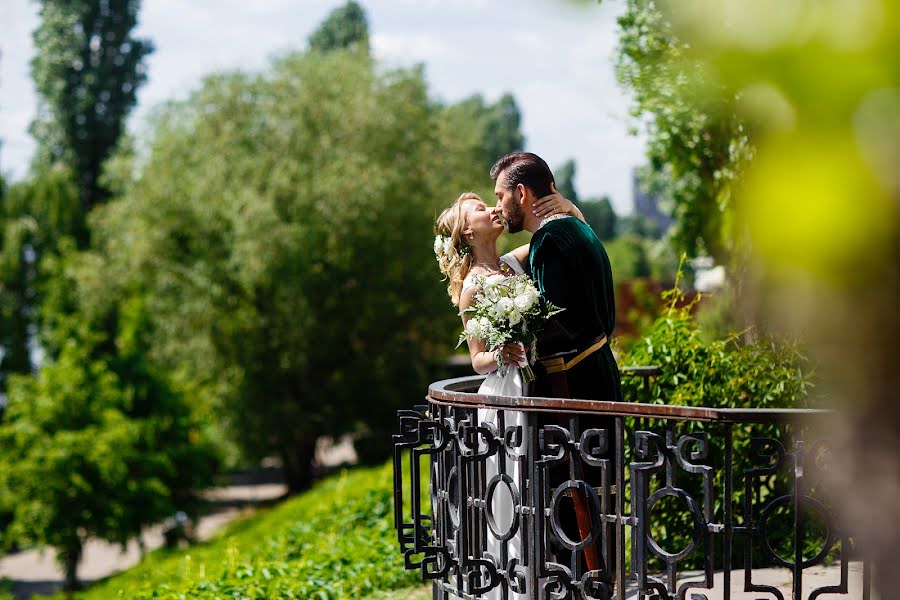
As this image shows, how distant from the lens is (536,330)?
13.9 feet

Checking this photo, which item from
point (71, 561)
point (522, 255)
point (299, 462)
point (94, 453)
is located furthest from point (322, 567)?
point (299, 462)

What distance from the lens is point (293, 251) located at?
22859 millimetres

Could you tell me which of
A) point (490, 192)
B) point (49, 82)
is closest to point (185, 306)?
point (490, 192)

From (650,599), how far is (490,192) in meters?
22.8

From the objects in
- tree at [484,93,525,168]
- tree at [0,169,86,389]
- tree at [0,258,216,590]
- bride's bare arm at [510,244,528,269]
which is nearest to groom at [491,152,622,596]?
bride's bare arm at [510,244,528,269]

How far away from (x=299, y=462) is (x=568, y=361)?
2176cm

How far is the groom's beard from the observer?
176 inches

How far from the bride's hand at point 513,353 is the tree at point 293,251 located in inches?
738

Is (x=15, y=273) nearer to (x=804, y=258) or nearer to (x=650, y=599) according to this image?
(x=650, y=599)

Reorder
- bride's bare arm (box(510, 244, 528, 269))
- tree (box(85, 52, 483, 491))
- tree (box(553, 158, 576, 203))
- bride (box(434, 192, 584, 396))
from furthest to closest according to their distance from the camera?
1. tree (box(553, 158, 576, 203))
2. tree (box(85, 52, 483, 491))
3. bride's bare arm (box(510, 244, 528, 269))
4. bride (box(434, 192, 584, 396))

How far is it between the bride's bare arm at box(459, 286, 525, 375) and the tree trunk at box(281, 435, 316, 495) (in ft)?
68.7

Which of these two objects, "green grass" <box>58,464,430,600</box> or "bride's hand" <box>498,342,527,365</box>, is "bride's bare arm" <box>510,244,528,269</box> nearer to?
"bride's hand" <box>498,342,527,365</box>

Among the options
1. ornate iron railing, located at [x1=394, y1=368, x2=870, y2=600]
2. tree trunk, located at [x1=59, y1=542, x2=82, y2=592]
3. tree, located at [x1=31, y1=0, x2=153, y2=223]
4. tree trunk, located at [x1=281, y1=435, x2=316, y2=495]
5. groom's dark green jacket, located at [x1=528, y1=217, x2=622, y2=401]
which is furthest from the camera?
tree, located at [x1=31, y1=0, x2=153, y2=223]

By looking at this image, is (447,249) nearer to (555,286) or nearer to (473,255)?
(473,255)
